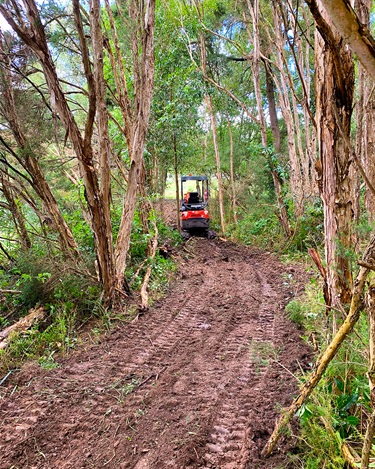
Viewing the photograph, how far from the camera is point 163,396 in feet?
10.3

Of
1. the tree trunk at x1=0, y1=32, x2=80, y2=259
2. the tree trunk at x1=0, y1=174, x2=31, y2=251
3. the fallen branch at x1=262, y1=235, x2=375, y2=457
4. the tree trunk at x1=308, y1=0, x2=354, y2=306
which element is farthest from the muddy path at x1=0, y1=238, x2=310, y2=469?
the tree trunk at x1=0, y1=174, x2=31, y2=251

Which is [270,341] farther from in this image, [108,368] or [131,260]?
[131,260]

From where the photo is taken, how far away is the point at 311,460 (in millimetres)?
2127

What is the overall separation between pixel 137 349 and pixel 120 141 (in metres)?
6.95

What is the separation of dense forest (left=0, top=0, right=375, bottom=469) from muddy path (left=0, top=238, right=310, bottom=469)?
363mm

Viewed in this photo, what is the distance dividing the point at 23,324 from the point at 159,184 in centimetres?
895

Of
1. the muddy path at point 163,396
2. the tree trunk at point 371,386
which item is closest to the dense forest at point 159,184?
the tree trunk at point 371,386

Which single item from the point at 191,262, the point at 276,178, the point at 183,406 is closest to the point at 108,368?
the point at 183,406

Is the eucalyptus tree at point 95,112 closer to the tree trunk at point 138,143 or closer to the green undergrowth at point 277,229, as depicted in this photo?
the tree trunk at point 138,143

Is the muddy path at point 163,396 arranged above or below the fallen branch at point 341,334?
below

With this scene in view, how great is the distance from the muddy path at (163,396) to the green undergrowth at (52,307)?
0.99 feet

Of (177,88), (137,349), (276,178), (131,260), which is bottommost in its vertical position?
(137,349)

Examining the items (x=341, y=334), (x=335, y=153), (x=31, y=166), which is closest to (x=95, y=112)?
(x=31, y=166)

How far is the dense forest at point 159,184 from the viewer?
218cm
